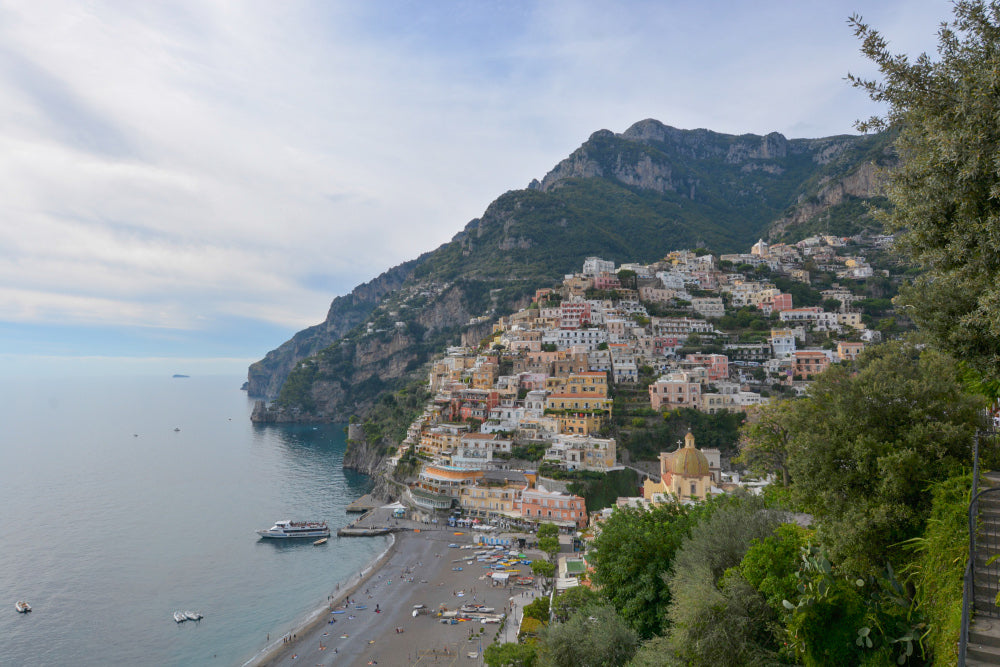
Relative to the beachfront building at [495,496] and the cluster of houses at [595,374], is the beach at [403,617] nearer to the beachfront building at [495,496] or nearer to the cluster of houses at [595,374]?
the beachfront building at [495,496]

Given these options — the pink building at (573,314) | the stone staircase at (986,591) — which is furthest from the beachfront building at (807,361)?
the stone staircase at (986,591)

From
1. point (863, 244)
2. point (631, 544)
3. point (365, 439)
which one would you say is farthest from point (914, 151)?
point (863, 244)

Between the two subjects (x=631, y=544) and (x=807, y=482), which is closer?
(x=807, y=482)

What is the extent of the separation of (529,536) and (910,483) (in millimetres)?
35474

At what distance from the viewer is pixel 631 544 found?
14750 mm

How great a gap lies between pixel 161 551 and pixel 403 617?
73.8 ft

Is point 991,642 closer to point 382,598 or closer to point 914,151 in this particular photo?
point 914,151

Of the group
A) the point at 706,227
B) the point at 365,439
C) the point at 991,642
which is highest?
the point at 706,227

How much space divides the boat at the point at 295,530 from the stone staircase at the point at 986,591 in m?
45.5

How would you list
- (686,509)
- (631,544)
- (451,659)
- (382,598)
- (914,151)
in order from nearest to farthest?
(914,151)
(631,544)
(686,509)
(451,659)
(382,598)

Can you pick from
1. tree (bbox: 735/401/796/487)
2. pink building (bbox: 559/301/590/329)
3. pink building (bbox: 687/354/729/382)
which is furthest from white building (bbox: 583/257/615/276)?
tree (bbox: 735/401/796/487)

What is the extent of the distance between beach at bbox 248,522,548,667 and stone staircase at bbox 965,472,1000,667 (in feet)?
74.4

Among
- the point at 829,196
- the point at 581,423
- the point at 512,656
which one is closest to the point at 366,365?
the point at 581,423

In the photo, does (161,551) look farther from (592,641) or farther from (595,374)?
(592,641)
